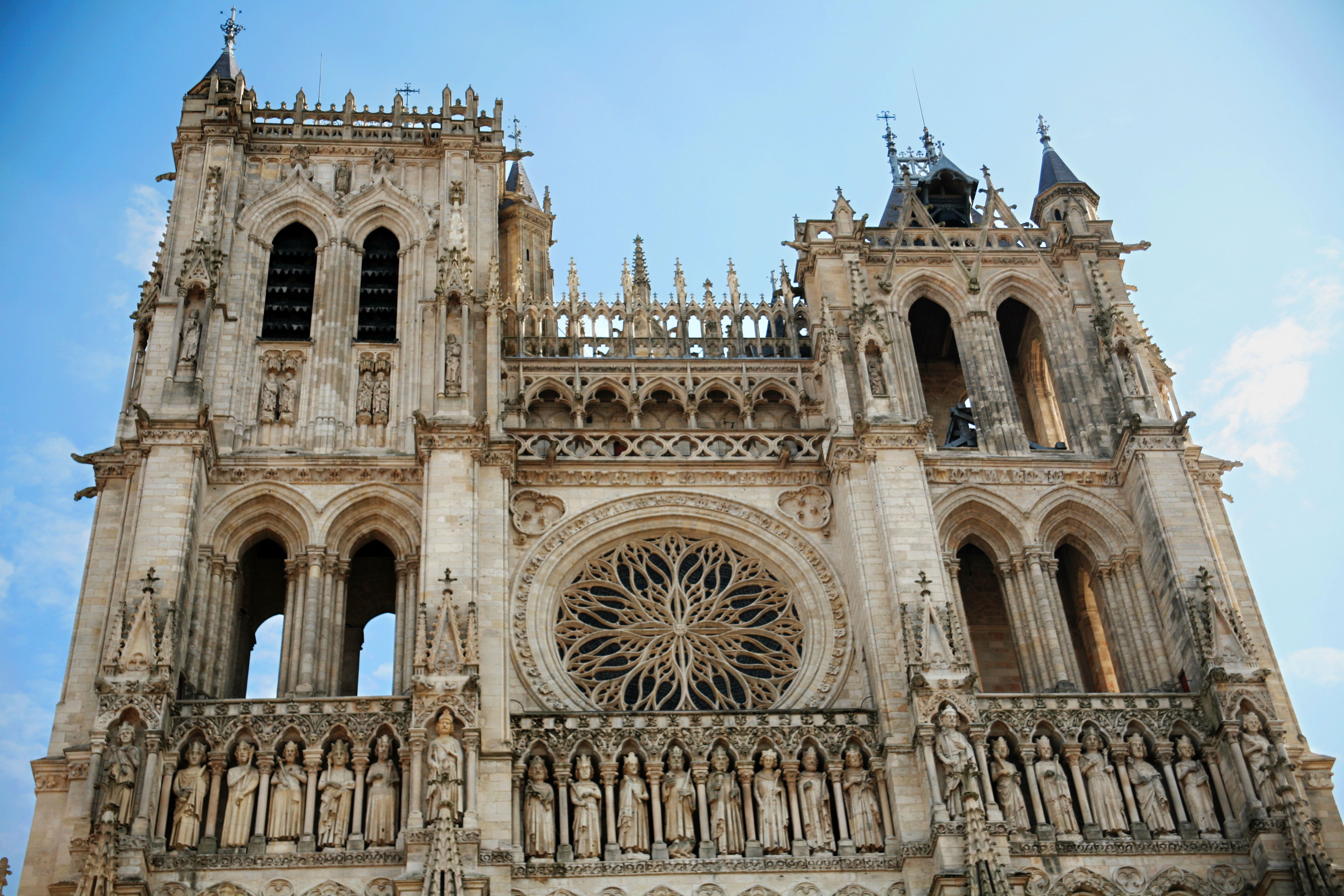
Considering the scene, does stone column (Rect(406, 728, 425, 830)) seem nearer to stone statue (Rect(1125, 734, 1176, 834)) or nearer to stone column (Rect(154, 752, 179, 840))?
stone column (Rect(154, 752, 179, 840))

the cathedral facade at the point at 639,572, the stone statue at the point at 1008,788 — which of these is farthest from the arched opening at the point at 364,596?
the stone statue at the point at 1008,788

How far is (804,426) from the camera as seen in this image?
2827 centimetres

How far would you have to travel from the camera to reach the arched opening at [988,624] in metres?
26.5

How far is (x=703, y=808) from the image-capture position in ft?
73.7

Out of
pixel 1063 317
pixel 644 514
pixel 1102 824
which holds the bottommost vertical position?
pixel 1102 824

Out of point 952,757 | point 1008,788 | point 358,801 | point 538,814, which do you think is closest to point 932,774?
point 952,757

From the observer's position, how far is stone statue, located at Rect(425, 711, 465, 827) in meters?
20.8

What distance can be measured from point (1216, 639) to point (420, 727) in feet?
36.8

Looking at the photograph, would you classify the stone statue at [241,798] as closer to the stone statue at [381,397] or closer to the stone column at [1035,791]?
the stone statue at [381,397]

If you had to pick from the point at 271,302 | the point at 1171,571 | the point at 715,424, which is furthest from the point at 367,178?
the point at 1171,571

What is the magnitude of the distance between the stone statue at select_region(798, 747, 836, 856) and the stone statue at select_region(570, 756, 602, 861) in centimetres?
272

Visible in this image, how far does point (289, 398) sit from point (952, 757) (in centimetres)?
1227

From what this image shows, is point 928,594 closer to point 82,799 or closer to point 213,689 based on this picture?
point 213,689

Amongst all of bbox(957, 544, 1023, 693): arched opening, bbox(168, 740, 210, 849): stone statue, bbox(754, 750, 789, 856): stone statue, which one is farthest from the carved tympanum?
bbox(957, 544, 1023, 693): arched opening
